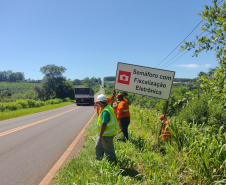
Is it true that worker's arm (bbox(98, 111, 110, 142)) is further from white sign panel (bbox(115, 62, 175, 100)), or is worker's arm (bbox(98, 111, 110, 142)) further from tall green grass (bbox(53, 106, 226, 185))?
white sign panel (bbox(115, 62, 175, 100))

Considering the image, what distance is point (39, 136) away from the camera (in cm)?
780

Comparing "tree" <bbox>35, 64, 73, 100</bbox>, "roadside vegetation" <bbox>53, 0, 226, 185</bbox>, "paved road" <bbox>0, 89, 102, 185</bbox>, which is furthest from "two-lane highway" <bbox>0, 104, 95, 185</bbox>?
"tree" <bbox>35, 64, 73, 100</bbox>

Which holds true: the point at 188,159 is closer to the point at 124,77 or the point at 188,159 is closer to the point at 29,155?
the point at 124,77

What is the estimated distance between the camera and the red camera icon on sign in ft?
16.6

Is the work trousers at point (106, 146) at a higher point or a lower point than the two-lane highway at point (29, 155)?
higher

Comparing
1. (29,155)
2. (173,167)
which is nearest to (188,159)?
(173,167)

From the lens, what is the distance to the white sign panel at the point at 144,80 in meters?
4.75

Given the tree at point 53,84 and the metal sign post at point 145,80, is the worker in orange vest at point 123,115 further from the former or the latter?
the tree at point 53,84

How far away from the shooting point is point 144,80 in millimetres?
4891

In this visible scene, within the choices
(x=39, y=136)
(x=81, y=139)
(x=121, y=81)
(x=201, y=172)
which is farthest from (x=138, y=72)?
(x=39, y=136)

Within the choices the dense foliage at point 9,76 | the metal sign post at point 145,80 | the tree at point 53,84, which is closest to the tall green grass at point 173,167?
the metal sign post at point 145,80

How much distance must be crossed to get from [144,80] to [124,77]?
1.95 ft

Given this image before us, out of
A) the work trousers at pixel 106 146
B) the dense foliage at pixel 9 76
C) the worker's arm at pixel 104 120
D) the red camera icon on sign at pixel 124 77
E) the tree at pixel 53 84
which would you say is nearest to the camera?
the worker's arm at pixel 104 120

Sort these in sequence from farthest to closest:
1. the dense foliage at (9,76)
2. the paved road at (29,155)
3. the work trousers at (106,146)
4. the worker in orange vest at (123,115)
A: the dense foliage at (9,76), the worker in orange vest at (123,115), the paved road at (29,155), the work trousers at (106,146)
